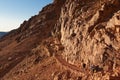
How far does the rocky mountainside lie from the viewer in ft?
102

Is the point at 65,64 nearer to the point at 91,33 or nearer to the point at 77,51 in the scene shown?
the point at 77,51

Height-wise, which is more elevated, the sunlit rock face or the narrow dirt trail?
the sunlit rock face

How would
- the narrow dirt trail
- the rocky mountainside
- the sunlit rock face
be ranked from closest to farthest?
the rocky mountainside, the sunlit rock face, the narrow dirt trail

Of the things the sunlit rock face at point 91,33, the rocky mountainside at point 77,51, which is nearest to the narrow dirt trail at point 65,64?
the rocky mountainside at point 77,51

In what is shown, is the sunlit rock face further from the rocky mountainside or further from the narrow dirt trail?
the narrow dirt trail

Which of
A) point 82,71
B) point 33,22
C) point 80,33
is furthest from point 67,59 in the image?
point 33,22

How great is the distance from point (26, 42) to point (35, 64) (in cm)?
1781

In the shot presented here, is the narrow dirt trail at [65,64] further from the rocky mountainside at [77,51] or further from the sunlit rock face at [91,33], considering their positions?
the sunlit rock face at [91,33]

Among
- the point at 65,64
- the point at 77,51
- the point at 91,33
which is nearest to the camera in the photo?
the point at 91,33

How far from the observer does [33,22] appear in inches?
2936

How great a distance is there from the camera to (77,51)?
38.0 meters

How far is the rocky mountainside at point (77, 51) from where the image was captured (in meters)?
31.2

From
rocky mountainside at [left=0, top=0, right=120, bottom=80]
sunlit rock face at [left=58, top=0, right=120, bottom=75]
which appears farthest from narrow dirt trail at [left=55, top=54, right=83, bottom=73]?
sunlit rock face at [left=58, top=0, right=120, bottom=75]

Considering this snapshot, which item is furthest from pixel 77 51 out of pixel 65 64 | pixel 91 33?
pixel 91 33
